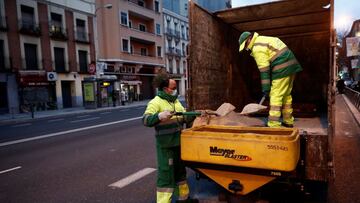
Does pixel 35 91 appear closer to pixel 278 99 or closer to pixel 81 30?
pixel 81 30

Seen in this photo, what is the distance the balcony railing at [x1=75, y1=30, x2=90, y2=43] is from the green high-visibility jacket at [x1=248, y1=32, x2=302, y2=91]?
2800cm

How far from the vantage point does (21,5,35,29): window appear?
24672mm

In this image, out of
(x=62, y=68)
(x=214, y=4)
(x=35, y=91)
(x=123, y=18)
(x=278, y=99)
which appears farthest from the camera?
(x=214, y=4)

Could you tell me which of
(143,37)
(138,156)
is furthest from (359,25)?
(138,156)

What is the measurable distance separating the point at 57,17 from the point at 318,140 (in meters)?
28.9

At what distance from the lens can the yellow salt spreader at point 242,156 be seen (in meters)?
2.48

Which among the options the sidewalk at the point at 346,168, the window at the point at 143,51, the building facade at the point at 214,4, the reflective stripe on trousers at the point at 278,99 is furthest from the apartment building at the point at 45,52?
the building facade at the point at 214,4

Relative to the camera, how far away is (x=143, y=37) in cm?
3681

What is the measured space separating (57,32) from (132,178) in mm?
25689

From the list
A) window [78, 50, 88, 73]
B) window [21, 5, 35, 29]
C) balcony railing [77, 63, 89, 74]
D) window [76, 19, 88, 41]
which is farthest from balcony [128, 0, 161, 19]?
window [21, 5, 35, 29]

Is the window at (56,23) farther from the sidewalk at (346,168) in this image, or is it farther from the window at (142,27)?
the sidewalk at (346,168)

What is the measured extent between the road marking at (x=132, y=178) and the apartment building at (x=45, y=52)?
18.3 m

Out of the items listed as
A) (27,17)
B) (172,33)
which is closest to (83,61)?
(27,17)

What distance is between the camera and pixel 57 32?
27.1 m
